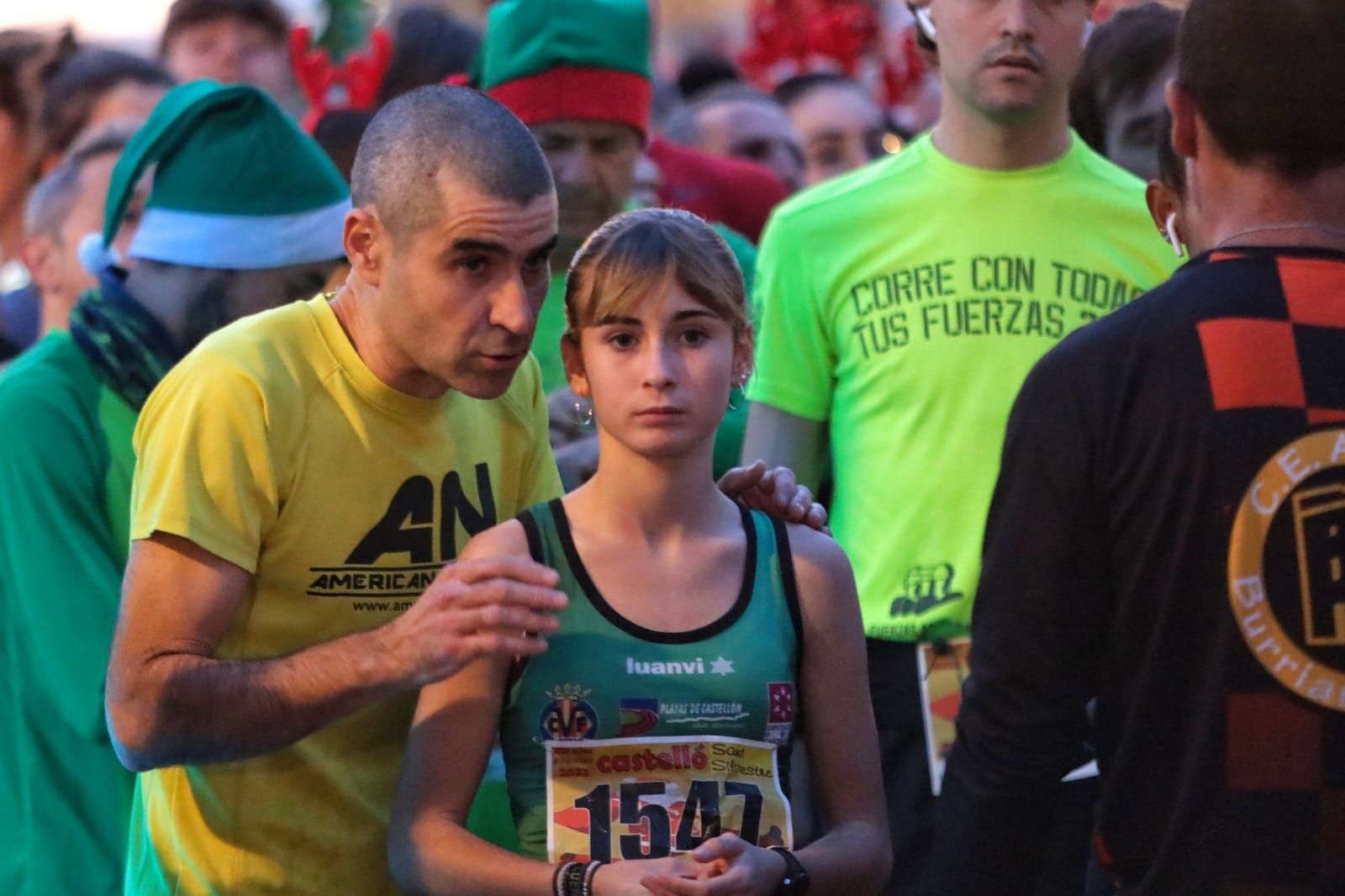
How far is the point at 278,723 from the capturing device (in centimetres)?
299

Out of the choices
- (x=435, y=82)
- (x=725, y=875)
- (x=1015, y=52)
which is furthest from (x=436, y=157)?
(x=435, y=82)

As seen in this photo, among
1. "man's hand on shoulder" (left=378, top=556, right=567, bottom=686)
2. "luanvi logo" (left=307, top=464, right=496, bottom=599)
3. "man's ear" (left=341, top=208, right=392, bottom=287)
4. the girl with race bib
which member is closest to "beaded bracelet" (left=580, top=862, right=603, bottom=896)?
the girl with race bib

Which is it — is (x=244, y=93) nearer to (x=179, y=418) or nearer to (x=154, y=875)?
(x=179, y=418)

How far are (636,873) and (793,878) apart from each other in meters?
0.25

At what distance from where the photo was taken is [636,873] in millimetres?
2824

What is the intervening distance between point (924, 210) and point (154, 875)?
2151 millimetres

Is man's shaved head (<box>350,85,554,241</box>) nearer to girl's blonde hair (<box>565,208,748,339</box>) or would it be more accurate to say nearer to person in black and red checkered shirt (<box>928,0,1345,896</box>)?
girl's blonde hair (<box>565,208,748,339</box>)

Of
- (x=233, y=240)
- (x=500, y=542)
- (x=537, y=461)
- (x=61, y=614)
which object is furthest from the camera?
(x=233, y=240)

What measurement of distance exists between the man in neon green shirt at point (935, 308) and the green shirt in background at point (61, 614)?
53.7 inches

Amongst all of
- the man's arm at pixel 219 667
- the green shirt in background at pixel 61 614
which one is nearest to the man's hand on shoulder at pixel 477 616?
the man's arm at pixel 219 667

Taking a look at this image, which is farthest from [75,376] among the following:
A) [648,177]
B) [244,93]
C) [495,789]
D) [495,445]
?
[648,177]

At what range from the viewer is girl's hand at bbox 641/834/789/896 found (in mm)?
2787

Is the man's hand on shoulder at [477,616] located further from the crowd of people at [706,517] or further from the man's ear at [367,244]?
the man's ear at [367,244]

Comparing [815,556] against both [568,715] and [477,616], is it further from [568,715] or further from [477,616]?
[477,616]
